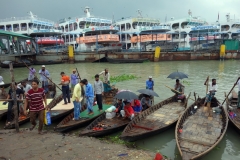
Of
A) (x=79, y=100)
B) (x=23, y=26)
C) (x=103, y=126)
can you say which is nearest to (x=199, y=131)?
(x=103, y=126)

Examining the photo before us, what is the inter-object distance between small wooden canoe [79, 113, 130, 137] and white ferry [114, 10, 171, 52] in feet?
98.6

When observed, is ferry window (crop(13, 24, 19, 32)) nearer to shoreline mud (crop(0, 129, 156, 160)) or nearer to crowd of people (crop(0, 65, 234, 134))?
crowd of people (crop(0, 65, 234, 134))

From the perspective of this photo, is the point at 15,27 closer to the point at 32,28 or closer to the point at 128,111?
the point at 32,28

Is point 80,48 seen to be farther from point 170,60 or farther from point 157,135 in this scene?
point 157,135

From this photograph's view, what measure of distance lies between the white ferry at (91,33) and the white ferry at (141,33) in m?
2.74

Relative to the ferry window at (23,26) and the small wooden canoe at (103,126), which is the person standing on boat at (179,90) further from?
the ferry window at (23,26)

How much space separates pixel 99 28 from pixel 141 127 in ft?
113

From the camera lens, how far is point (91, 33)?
41.4 metres

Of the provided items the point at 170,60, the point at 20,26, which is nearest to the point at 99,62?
the point at 170,60

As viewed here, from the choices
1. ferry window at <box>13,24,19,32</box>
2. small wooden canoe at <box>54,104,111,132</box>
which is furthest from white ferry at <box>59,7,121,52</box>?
small wooden canoe at <box>54,104,111,132</box>

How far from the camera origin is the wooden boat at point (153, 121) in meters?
6.29

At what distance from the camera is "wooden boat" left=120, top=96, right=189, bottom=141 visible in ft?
20.6

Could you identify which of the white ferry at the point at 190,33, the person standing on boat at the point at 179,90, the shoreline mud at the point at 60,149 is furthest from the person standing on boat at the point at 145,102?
the white ferry at the point at 190,33

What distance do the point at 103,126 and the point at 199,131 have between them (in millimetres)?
3336
